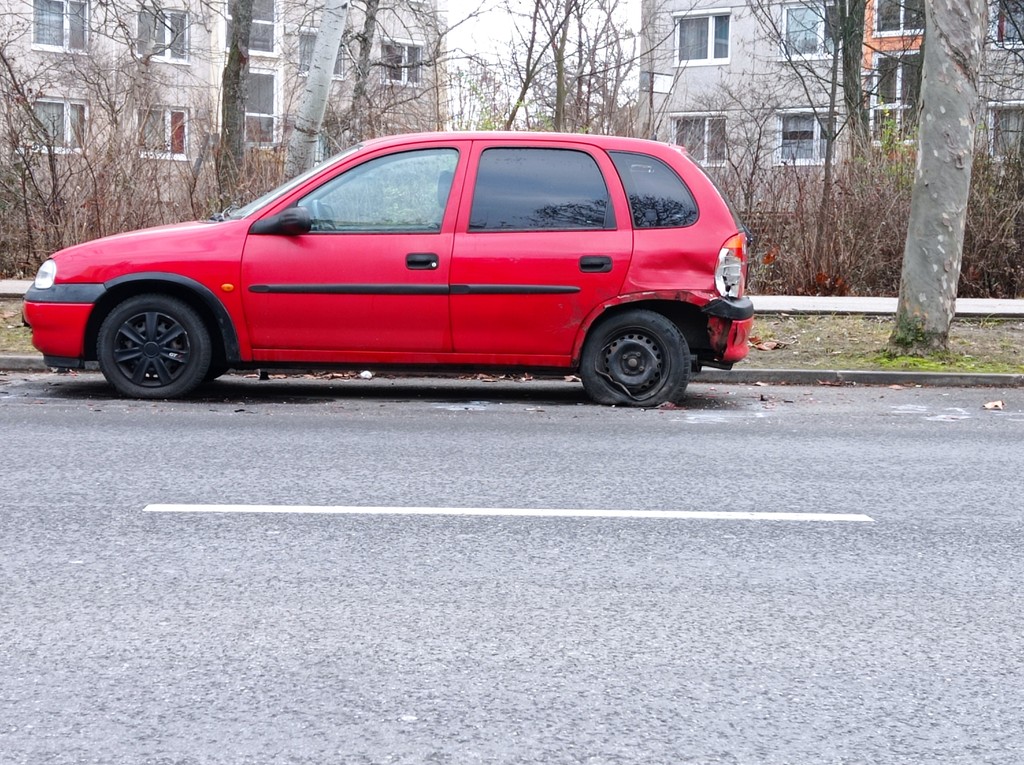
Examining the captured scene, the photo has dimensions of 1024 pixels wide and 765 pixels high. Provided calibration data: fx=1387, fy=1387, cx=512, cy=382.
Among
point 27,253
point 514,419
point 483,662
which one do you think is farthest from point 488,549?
point 27,253

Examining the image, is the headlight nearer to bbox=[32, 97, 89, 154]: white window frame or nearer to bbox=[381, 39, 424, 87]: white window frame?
bbox=[32, 97, 89, 154]: white window frame

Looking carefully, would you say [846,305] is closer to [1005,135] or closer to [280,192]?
[1005,135]

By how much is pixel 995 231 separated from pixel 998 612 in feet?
45.4

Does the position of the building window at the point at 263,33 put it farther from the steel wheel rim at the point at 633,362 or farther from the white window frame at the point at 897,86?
the steel wheel rim at the point at 633,362

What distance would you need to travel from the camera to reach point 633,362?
9.96 meters

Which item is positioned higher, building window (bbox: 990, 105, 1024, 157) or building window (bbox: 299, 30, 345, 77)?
building window (bbox: 299, 30, 345, 77)

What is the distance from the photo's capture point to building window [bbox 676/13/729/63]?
152 ft

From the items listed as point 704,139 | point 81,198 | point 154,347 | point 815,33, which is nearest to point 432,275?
point 154,347

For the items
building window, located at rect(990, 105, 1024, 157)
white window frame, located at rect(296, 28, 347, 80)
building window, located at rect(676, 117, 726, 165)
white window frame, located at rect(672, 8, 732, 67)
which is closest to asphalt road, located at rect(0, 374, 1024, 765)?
building window, located at rect(990, 105, 1024, 157)

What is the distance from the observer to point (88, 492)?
256 inches

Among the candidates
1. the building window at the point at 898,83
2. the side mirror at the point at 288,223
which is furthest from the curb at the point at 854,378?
the building window at the point at 898,83

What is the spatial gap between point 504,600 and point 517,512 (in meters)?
1.45

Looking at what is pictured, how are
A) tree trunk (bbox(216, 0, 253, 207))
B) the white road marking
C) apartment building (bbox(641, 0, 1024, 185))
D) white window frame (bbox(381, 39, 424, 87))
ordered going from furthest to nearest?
apartment building (bbox(641, 0, 1024, 185))
white window frame (bbox(381, 39, 424, 87))
tree trunk (bbox(216, 0, 253, 207))
the white road marking

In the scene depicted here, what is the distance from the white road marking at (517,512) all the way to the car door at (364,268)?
364 centimetres
